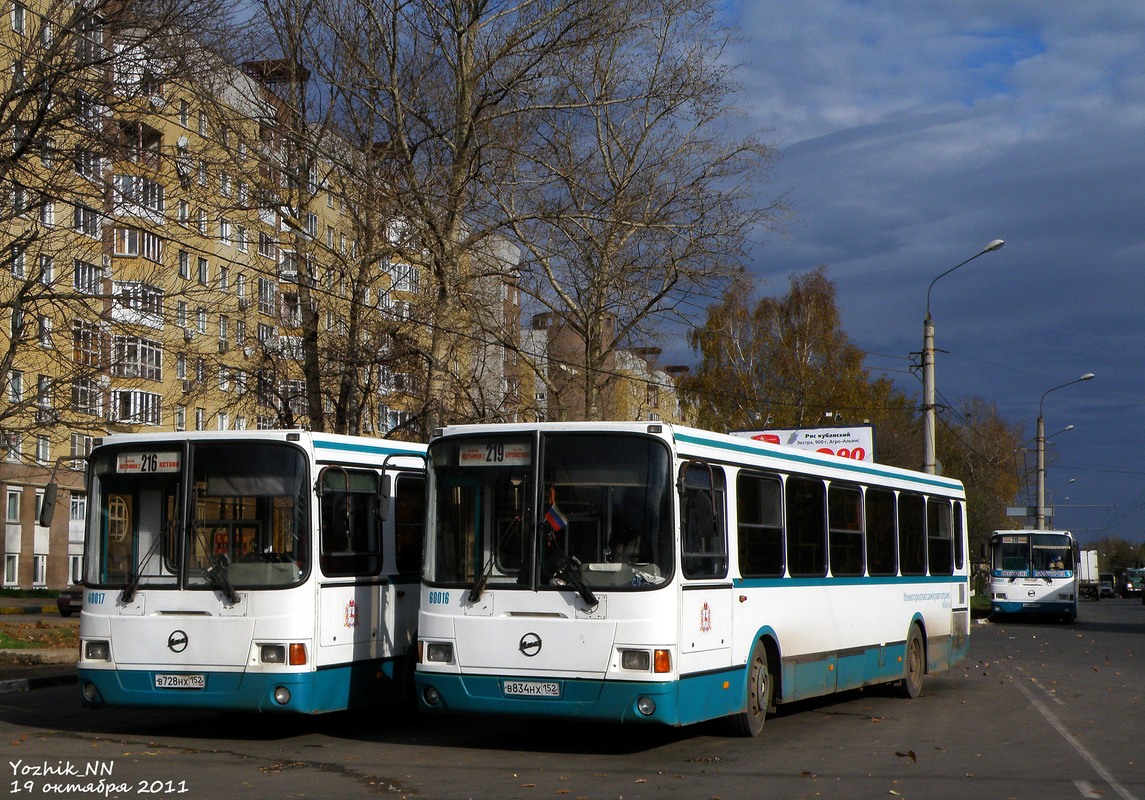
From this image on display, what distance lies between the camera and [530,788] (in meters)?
9.81

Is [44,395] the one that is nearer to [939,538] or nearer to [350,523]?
[350,523]

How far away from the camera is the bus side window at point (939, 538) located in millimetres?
18094

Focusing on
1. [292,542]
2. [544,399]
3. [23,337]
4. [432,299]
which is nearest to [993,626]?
[544,399]

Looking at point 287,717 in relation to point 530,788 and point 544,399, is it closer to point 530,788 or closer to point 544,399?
point 530,788

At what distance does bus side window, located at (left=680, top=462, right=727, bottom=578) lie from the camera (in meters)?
11.4

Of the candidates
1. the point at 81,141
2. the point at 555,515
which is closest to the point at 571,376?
the point at 81,141

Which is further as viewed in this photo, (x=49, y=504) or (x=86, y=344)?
(x=86, y=344)

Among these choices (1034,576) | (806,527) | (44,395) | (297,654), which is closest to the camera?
(297,654)

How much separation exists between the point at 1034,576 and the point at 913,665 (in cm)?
2677

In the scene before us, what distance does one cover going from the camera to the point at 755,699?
12672mm

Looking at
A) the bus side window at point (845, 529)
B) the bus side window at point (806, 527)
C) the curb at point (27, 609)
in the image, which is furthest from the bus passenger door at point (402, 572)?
the curb at point (27, 609)

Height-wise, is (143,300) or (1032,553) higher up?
(143,300)

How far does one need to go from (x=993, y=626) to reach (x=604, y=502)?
32321 mm

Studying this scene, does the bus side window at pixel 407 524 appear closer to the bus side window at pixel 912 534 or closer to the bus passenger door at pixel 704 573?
the bus passenger door at pixel 704 573
